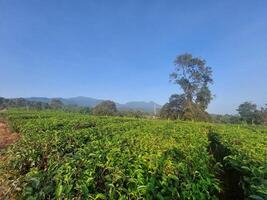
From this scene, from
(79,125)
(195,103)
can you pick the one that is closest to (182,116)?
(195,103)

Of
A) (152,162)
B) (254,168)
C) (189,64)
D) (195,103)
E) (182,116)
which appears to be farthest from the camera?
(189,64)

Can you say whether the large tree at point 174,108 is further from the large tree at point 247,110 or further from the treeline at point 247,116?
the large tree at point 247,110

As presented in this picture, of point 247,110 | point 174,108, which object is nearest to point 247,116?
point 247,110

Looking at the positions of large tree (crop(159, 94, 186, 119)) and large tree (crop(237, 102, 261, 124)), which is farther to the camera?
large tree (crop(237, 102, 261, 124))

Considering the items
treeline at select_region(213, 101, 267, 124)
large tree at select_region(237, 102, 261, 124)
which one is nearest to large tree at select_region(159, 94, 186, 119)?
treeline at select_region(213, 101, 267, 124)

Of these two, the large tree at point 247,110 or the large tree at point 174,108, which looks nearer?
the large tree at point 174,108

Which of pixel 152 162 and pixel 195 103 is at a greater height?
pixel 195 103

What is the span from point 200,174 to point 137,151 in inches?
41.3

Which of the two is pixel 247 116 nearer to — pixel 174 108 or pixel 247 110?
pixel 247 110

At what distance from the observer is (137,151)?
172 inches

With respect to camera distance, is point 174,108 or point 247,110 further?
point 247,110

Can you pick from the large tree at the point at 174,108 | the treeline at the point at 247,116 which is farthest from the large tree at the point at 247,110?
the large tree at the point at 174,108

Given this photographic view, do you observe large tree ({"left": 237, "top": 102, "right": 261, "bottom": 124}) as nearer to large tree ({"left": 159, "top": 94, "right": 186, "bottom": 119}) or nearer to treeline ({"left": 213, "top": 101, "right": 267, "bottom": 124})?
treeline ({"left": 213, "top": 101, "right": 267, "bottom": 124})

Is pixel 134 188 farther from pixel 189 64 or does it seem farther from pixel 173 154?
pixel 189 64
